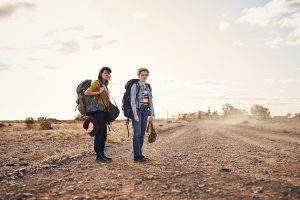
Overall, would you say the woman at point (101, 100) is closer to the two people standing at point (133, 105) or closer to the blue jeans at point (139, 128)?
the two people standing at point (133, 105)

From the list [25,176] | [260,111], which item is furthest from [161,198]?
[260,111]

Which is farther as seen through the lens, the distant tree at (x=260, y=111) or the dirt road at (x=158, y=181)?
the distant tree at (x=260, y=111)

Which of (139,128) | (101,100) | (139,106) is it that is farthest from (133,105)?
(101,100)

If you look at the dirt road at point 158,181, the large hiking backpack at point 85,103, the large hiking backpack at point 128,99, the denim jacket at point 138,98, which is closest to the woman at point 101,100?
the large hiking backpack at point 85,103

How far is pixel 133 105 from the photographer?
936cm

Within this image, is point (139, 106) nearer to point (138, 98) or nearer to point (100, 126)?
point (138, 98)

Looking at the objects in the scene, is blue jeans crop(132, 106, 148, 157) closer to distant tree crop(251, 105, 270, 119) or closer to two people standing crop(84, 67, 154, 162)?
two people standing crop(84, 67, 154, 162)

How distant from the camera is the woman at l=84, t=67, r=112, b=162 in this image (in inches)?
360

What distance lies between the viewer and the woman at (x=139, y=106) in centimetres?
944

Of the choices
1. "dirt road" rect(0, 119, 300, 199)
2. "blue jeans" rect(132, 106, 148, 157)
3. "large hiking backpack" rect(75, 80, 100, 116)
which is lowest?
"dirt road" rect(0, 119, 300, 199)

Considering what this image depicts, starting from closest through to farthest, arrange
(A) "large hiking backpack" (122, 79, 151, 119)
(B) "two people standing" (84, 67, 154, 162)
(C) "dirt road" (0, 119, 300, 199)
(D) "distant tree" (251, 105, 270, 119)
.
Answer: (C) "dirt road" (0, 119, 300, 199), (B) "two people standing" (84, 67, 154, 162), (A) "large hiking backpack" (122, 79, 151, 119), (D) "distant tree" (251, 105, 270, 119)

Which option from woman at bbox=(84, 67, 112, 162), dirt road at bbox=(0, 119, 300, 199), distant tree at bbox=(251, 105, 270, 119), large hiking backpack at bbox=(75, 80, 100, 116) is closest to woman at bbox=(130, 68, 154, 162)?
dirt road at bbox=(0, 119, 300, 199)

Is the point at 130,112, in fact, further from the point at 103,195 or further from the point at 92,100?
the point at 103,195

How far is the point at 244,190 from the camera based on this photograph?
Result: 569 centimetres
